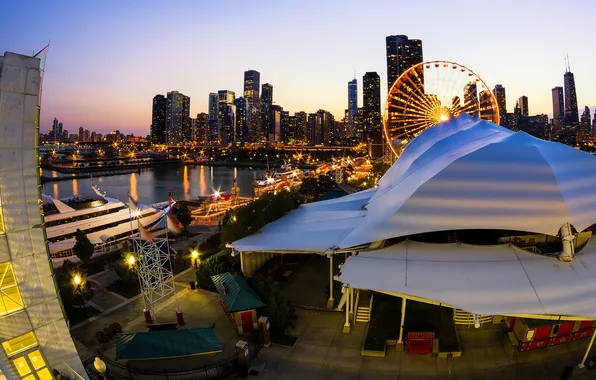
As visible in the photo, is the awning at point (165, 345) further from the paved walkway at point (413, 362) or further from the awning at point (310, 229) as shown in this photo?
the awning at point (310, 229)

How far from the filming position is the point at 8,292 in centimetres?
949

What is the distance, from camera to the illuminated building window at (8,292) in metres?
9.42

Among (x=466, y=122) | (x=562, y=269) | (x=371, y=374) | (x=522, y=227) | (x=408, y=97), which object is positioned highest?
(x=408, y=97)

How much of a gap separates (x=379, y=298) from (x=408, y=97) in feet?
103

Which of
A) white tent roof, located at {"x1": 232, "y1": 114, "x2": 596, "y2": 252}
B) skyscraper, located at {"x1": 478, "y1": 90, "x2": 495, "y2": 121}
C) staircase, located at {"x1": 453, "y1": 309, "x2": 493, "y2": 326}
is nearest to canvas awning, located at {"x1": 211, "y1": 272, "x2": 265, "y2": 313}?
white tent roof, located at {"x1": 232, "y1": 114, "x2": 596, "y2": 252}

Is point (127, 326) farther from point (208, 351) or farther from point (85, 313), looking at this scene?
point (208, 351)

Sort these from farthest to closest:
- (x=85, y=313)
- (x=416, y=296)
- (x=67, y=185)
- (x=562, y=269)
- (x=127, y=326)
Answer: (x=67, y=185) < (x=85, y=313) < (x=127, y=326) < (x=562, y=269) < (x=416, y=296)

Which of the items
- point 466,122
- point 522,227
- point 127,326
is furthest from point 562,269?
point 127,326

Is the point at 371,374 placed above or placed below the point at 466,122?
below

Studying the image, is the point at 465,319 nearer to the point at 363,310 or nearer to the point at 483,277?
the point at 483,277

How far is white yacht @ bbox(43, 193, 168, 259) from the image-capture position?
2973 cm

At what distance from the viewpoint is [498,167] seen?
16.1 metres

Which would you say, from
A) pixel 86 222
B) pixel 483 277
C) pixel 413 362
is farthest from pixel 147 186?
pixel 483 277

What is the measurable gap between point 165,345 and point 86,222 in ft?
76.3
